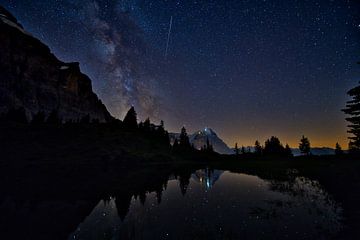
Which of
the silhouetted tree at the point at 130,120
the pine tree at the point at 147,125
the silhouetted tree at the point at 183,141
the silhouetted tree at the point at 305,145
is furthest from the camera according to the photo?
the silhouetted tree at the point at 183,141

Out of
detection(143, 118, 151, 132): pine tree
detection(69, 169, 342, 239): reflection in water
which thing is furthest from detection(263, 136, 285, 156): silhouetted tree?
detection(69, 169, 342, 239): reflection in water

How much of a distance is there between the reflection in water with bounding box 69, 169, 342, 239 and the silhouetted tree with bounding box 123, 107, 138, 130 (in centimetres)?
A: 10373

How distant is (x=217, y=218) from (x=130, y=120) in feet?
383

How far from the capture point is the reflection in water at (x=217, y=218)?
11695 millimetres

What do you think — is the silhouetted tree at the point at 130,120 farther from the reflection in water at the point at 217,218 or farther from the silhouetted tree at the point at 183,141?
the reflection in water at the point at 217,218

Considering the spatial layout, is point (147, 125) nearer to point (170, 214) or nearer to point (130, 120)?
point (130, 120)

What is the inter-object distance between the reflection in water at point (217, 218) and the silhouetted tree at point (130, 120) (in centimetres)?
10373

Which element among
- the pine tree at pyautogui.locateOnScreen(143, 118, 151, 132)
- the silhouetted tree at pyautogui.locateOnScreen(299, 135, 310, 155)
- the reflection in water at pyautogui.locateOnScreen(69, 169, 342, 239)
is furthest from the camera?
the pine tree at pyautogui.locateOnScreen(143, 118, 151, 132)

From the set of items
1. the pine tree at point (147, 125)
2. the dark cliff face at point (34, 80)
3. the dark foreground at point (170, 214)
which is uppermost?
the dark cliff face at point (34, 80)

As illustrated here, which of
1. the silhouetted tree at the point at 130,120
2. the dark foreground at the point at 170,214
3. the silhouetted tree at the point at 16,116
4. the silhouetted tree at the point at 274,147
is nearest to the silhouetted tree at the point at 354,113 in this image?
the dark foreground at the point at 170,214

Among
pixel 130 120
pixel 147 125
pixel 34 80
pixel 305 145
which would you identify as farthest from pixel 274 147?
pixel 34 80

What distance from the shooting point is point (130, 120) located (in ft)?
415

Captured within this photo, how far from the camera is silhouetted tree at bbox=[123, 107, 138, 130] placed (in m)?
123

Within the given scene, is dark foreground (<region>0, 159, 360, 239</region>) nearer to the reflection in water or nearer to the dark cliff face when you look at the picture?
the reflection in water
